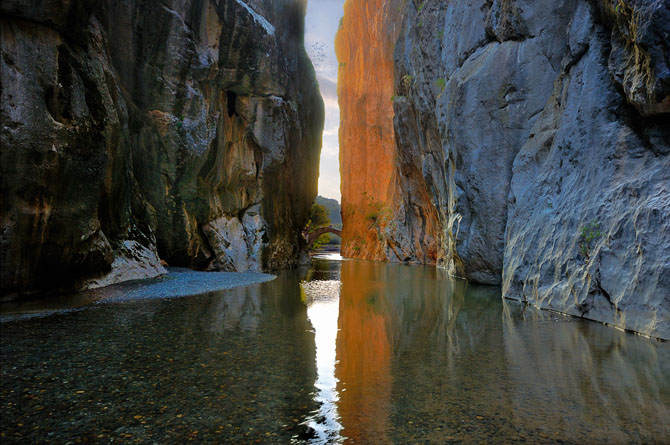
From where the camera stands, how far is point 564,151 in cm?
1170

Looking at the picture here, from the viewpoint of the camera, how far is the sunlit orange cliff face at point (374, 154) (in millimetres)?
41959

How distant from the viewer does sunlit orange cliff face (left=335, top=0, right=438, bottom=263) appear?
4196 cm

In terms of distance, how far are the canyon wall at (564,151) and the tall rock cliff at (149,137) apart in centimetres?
1097

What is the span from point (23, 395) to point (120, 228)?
444 inches

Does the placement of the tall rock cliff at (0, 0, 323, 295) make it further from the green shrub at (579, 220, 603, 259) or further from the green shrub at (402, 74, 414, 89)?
the green shrub at (579, 220, 603, 259)

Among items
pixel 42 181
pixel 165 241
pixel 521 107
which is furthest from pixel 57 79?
pixel 521 107

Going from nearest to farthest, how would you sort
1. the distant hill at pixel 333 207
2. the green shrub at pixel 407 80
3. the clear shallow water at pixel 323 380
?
the clear shallow water at pixel 323 380, the green shrub at pixel 407 80, the distant hill at pixel 333 207

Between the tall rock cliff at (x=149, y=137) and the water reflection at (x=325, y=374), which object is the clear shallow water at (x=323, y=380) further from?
the tall rock cliff at (x=149, y=137)

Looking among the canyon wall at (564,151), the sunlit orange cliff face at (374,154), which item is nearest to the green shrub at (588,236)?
the canyon wall at (564,151)

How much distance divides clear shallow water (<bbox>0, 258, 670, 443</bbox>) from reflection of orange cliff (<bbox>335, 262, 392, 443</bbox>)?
0.02 m

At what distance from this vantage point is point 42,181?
9562 millimetres

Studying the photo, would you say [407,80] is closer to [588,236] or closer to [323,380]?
[588,236]

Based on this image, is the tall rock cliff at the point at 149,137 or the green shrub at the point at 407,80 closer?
the tall rock cliff at the point at 149,137

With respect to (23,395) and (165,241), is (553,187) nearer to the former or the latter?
(23,395)
